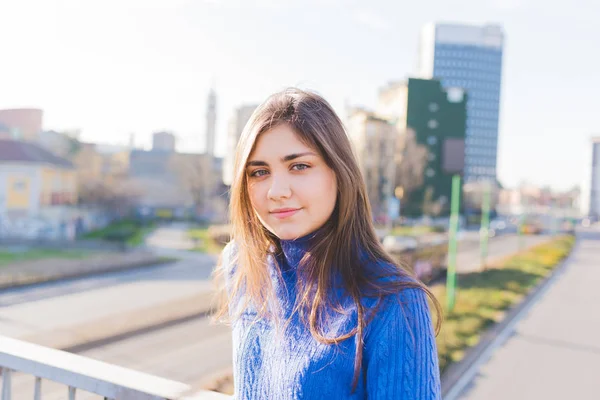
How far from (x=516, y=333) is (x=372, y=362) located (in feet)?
19.5

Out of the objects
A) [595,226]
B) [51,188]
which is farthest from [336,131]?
[595,226]

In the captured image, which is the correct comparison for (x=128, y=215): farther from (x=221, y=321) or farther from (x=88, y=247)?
(x=221, y=321)

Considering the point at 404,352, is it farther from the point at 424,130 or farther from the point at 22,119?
the point at 424,130

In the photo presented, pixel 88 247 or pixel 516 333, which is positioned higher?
pixel 88 247

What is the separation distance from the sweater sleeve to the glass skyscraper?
189 inches

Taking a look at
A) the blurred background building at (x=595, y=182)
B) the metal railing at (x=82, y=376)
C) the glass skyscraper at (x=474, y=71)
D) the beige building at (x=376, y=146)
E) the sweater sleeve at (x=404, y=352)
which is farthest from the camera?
the blurred background building at (x=595, y=182)

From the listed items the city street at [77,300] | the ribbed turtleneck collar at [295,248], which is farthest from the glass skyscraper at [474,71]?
the ribbed turtleneck collar at [295,248]

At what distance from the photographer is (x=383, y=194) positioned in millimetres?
7035

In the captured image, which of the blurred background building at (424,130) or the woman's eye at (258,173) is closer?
the woman's eye at (258,173)

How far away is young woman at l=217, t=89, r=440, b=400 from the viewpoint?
2.20ft

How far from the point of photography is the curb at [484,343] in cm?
425

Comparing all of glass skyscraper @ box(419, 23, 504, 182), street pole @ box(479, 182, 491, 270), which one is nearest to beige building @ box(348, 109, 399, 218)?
glass skyscraper @ box(419, 23, 504, 182)

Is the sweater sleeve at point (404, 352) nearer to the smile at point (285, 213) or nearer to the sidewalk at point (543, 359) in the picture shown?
the smile at point (285, 213)

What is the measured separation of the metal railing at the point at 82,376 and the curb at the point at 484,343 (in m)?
3.32
